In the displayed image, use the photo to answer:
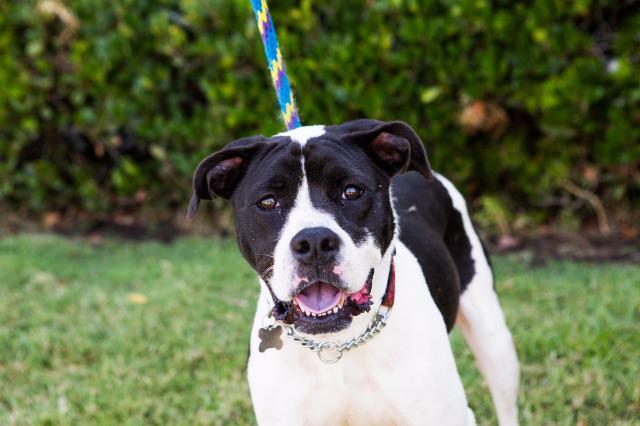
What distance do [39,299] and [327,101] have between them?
2.85 metres

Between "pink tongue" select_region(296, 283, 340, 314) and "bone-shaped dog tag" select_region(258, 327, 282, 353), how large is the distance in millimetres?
255

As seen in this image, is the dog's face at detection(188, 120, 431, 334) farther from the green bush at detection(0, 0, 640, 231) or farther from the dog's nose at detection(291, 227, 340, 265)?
the green bush at detection(0, 0, 640, 231)

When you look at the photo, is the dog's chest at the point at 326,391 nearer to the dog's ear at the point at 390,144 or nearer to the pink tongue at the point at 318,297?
the pink tongue at the point at 318,297

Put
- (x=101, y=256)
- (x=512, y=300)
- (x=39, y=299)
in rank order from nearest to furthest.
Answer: (x=512, y=300)
(x=39, y=299)
(x=101, y=256)

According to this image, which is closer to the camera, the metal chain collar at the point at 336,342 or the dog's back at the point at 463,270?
the metal chain collar at the point at 336,342

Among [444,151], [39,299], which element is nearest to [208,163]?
[39,299]

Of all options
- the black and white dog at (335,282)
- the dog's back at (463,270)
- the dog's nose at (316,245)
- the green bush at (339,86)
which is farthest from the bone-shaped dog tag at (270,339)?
the green bush at (339,86)

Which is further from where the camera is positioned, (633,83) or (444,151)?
(444,151)

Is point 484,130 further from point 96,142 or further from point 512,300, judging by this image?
point 96,142

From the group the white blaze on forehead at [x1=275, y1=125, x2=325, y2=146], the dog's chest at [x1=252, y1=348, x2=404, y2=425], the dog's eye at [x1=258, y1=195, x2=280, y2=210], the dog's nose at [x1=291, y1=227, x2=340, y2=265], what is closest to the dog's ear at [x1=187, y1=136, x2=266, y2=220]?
the white blaze on forehead at [x1=275, y1=125, x2=325, y2=146]

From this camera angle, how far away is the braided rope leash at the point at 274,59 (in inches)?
134

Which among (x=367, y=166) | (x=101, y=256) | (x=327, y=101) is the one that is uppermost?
(x=367, y=166)

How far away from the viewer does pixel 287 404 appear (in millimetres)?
3066

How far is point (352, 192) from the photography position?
298 centimetres
